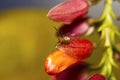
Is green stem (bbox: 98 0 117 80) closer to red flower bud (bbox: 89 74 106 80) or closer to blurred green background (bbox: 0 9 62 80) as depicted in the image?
red flower bud (bbox: 89 74 106 80)

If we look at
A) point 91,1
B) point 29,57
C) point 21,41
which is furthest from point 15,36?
point 91,1

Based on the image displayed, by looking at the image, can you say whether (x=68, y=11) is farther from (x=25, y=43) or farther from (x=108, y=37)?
(x=25, y=43)

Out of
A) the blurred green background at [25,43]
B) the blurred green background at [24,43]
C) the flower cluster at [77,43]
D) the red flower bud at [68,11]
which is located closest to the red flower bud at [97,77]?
the flower cluster at [77,43]

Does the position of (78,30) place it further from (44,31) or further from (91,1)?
(44,31)

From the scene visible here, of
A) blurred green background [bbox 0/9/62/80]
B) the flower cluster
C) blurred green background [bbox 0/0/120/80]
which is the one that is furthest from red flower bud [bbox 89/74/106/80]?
blurred green background [bbox 0/9/62/80]

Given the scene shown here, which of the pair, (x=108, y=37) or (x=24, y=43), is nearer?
(x=108, y=37)

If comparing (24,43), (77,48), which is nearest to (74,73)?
(77,48)

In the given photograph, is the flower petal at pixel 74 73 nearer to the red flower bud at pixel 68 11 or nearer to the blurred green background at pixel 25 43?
the red flower bud at pixel 68 11
